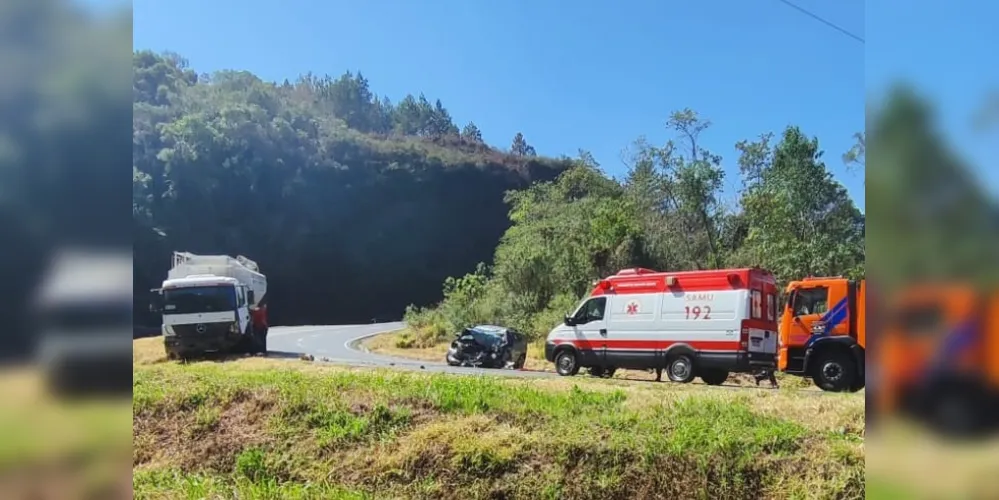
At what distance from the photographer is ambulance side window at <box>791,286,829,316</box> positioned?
12.7 meters

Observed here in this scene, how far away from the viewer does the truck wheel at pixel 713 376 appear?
43.4ft

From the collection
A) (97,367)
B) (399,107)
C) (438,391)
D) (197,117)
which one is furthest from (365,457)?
(399,107)

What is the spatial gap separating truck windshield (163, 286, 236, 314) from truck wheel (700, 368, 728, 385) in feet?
35.9


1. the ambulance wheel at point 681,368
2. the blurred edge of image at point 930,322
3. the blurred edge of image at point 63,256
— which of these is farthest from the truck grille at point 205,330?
the blurred edge of image at point 930,322

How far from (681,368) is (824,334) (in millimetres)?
2655

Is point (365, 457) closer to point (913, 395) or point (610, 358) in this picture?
point (913, 395)

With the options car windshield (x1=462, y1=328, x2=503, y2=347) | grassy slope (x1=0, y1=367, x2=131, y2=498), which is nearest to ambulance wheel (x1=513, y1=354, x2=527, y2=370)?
car windshield (x1=462, y1=328, x2=503, y2=347)

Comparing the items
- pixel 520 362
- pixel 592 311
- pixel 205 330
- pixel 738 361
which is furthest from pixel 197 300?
pixel 738 361

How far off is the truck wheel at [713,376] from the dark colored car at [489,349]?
622 cm

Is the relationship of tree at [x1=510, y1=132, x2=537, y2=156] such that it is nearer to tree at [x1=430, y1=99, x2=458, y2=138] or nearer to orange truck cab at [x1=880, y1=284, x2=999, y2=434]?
tree at [x1=430, y1=99, x2=458, y2=138]

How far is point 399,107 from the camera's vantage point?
199ft

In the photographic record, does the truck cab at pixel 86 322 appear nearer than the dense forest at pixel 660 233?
Yes

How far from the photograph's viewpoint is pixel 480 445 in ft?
21.2

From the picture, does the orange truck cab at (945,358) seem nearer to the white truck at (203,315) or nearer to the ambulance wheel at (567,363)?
the ambulance wheel at (567,363)
